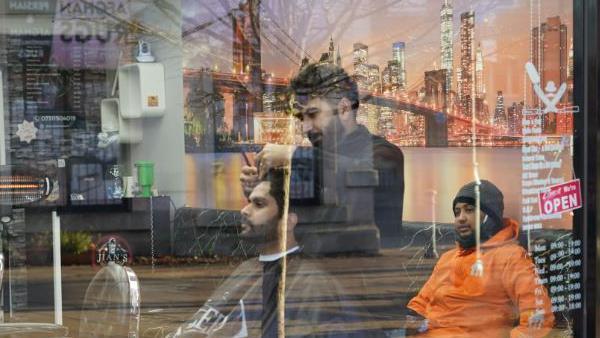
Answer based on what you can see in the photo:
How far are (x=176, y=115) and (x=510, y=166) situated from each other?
1.80m

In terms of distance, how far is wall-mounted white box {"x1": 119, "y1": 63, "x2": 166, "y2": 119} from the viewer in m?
4.04

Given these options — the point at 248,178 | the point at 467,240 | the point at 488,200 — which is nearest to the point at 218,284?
the point at 248,178

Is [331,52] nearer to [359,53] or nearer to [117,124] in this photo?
[359,53]

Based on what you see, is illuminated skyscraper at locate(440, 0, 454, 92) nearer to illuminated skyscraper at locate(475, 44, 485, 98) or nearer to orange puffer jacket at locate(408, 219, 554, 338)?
illuminated skyscraper at locate(475, 44, 485, 98)

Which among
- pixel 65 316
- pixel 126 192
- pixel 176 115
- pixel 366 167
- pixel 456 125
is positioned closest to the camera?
pixel 456 125

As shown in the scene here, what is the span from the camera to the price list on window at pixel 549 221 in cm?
279

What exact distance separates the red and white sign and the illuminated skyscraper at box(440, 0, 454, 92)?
0.55 m

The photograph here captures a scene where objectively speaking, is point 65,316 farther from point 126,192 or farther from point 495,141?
point 495,141

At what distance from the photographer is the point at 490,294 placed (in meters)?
2.87

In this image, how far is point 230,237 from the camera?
11.8 feet

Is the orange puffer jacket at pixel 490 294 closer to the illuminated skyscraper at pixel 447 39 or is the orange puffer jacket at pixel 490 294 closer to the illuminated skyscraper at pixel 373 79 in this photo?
the illuminated skyscraper at pixel 447 39

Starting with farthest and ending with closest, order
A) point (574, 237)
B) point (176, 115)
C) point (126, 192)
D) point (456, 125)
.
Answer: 1. point (126, 192)
2. point (176, 115)
3. point (456, 125)
4. point (574, 237)

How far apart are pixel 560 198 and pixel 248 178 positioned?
4.39 feet

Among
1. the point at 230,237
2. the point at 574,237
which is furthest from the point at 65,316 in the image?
the point at 574,237
